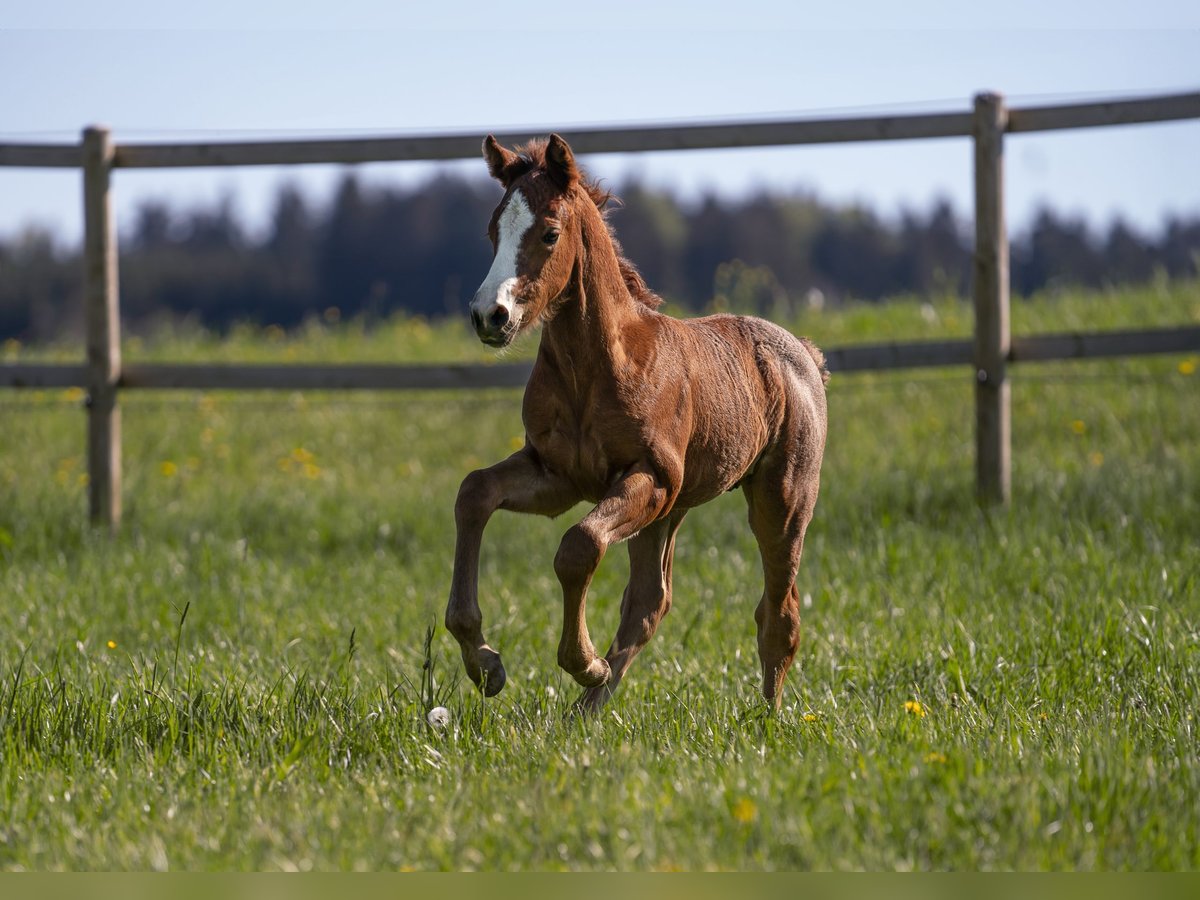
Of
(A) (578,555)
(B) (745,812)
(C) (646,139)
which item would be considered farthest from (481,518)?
(C) (646,139)

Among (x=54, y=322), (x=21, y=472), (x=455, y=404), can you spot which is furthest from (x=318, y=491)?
(x=54, y=322)

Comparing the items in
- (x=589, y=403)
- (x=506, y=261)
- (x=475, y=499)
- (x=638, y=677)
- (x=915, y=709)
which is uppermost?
(x=506, y=261)

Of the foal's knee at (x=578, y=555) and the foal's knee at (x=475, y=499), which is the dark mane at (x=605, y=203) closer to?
the foal's knee at (x=475, y=499)

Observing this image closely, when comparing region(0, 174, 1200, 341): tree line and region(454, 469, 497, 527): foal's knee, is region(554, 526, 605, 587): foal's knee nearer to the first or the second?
region(454, 469, 497, 527): foal's knee

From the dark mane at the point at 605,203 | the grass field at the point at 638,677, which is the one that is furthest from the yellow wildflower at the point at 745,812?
the dark mane at the point at 605,203

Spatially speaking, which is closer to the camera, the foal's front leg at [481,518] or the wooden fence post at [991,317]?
the foal's front leg at [481,518]

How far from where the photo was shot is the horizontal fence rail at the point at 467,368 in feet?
22.1

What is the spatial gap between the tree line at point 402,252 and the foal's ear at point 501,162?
2561 cm

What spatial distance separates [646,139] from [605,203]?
3.31 m

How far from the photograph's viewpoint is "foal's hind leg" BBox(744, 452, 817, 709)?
4266mm

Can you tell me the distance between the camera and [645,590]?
14.0 feet

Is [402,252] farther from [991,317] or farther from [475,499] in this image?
[475,499]

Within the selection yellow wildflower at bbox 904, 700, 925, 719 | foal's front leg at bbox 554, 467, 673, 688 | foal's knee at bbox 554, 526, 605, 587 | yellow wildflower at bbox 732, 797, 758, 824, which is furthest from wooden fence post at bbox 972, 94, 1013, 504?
yellow wildflower at bbox 732, 797, 758, 824

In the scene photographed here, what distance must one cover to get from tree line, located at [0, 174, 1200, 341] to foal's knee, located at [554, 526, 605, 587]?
26.0 meters
